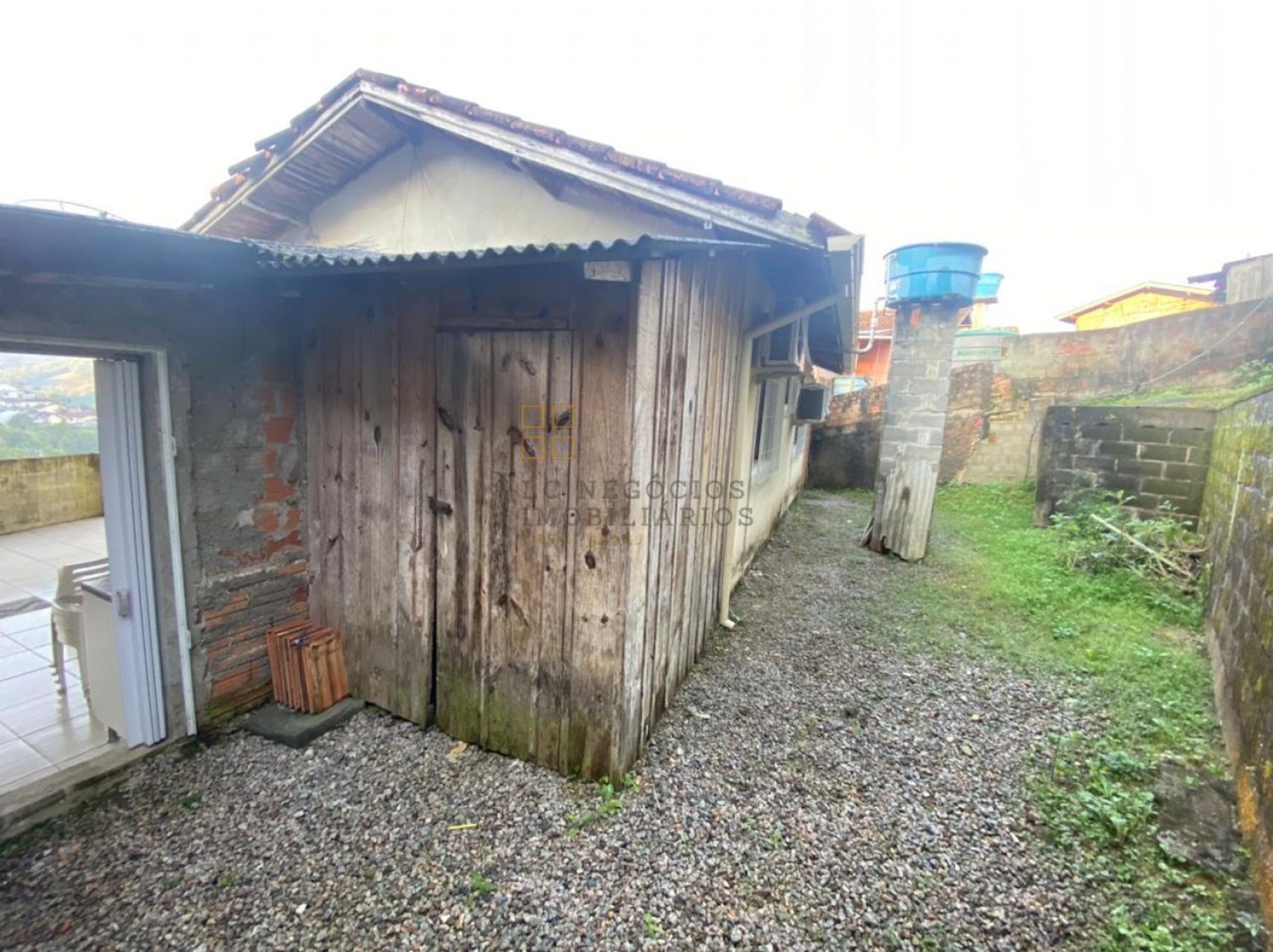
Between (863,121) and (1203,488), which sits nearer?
(1203,488)

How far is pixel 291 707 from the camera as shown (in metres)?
3.81

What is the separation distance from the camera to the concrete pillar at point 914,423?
7.29m

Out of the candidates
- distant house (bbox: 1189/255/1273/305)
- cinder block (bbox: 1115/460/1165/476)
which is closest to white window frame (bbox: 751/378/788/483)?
cinder block (bbox: 1115/460/1165/476)

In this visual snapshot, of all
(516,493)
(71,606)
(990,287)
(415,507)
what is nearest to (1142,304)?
(990,287)

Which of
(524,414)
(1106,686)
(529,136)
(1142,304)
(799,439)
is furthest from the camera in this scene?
(1142,304)

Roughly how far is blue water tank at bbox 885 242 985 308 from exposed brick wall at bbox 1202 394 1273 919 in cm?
301

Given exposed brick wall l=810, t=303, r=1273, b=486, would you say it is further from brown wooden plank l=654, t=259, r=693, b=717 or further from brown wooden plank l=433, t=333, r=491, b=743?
brown wooden plank l=433, t=333, r=491, b=743

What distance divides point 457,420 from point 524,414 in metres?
0.49

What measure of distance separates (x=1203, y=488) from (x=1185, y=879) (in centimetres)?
668

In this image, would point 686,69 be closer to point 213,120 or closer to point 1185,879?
point 213,120

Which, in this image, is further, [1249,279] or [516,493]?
[1249,279]

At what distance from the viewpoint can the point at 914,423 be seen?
24.6ft

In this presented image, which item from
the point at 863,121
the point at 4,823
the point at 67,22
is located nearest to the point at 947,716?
the point at 4,823

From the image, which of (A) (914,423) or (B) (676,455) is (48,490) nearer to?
(B) (676,455)
